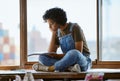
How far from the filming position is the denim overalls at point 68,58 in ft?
8.10

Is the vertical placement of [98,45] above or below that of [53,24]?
below

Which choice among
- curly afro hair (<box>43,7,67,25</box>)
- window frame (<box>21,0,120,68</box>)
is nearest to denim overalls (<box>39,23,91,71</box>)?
curly afro hair (<box>43,7,67,25</box>)

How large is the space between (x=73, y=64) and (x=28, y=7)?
83 centimetres

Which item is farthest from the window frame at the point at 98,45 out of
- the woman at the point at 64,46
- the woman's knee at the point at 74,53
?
the woman's knee at the point at 74,53

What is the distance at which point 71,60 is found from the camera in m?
2.47

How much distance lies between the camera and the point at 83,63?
2.53m

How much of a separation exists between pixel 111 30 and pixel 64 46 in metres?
0.56

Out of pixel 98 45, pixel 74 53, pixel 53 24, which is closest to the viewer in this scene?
pixel 74 53

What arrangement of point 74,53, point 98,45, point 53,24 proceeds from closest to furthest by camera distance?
1. point 74,53
2. point 53,24
3. point 98,45

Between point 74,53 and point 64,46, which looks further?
point 64,46

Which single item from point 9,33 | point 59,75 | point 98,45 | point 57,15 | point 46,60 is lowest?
point 59,75

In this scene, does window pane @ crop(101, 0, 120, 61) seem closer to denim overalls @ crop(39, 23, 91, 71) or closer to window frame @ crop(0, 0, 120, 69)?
window frame @ crop(0, 0, 120, 69)

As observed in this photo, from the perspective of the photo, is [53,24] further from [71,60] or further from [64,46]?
[71,60]

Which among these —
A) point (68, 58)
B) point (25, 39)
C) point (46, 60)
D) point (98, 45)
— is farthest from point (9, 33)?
point (98, 45)
